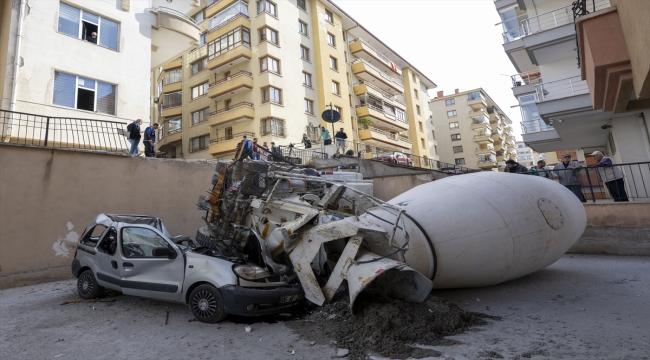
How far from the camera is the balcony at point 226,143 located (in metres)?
23.8

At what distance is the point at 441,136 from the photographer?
5716 cm

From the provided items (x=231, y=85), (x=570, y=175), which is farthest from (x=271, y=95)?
(x=570, y=175)

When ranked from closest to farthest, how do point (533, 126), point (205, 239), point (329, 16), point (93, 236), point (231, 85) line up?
point (205, 239) → point (93, 236) → point (533, 126) → point (231, 85) → point (329, 16)

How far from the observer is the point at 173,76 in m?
31.1

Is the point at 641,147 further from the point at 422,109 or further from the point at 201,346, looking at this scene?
→ the point at 422,109

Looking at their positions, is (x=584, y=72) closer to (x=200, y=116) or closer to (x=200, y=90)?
(x=200, y=116)

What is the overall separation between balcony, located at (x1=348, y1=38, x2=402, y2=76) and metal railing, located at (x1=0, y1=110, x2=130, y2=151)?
26000 mm

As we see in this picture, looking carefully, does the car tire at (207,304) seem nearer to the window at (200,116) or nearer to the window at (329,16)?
the window at (200,116)

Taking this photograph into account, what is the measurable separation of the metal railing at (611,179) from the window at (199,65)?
1097 inches

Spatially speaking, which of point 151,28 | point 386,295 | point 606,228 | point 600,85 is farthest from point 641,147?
point 151,28

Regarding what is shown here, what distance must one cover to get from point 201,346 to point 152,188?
8.10m

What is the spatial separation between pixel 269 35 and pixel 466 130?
40.7m

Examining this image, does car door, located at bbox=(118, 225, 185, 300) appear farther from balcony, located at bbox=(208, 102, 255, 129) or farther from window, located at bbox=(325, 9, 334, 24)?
window, located at bbox=(325, 9, 334, 24)

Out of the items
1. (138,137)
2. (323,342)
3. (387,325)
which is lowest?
(323,342)
